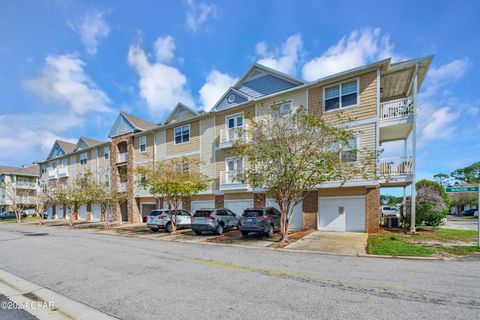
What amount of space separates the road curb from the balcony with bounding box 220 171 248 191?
13.8 m

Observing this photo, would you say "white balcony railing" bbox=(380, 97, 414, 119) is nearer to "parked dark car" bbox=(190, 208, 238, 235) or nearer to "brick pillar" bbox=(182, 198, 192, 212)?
"parked dark car" bbox=(190, 208, 238, 235)

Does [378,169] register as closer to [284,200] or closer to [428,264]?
[284,200]

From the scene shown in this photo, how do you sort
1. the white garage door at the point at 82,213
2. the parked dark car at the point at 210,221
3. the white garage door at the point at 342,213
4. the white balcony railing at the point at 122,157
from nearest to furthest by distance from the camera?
the white garage door at the point at 342,213, the parked dark car at the point at 210,221, the white balcony railing at the point at 122,157, the white garage door at the point at 82,213

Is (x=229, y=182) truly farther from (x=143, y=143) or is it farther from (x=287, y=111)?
(x=143, y=143)

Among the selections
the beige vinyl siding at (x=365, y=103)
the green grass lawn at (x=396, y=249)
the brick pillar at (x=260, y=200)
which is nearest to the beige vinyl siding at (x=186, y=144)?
the brick pillar at (x=260, y=200)

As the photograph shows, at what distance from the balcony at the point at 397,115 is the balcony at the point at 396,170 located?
214 cm

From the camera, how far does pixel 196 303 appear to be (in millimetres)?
5141

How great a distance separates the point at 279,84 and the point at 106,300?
1759 cm

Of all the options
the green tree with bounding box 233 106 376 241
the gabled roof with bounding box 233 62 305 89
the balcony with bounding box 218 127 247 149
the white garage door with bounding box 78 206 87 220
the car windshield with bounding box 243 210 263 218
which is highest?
the gabled roof with bounding box 233 62 305 89

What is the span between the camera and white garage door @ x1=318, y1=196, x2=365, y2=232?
51.9 feet

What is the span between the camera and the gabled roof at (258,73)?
18722 millimetres

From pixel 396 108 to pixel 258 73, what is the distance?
404 inches

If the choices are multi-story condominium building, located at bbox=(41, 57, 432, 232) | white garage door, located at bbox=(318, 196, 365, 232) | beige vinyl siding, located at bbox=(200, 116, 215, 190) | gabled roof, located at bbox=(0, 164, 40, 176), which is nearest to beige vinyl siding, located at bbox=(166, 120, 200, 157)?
multi-story condominium building, located at bbox=(41, 57, 432, 232)

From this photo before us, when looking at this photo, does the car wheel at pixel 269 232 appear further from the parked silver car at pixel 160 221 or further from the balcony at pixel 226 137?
the balcony at pixel 226 137
